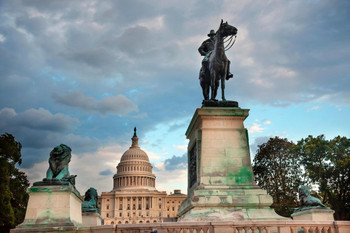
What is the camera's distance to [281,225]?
28.9 ft

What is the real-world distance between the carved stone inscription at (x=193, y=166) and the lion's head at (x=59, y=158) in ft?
15.4

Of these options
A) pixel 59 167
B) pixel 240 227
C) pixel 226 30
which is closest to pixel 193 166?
pixel 240 227

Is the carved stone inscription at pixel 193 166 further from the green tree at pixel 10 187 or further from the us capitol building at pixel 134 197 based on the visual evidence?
the us capitol building at pixel 134 197

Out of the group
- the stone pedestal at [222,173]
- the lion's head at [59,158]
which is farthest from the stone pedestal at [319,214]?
the lion's head at [59,158]

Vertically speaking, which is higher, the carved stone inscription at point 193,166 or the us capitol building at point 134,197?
the us capitol building at point 134,197

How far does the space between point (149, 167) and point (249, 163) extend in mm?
151305

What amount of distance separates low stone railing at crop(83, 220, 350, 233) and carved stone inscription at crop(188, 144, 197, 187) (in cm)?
386

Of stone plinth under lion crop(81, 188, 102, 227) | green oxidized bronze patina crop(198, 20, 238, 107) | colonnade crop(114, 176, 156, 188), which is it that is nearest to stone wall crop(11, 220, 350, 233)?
green oxidized bronze patina crop(198, 20, 238, 107)

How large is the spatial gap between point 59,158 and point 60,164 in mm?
240

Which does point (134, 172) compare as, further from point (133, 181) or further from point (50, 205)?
point (50, 205)

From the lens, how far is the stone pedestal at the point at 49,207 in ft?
36.3

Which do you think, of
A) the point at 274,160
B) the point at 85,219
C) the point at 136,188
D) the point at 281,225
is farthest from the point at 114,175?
the point at 281,225

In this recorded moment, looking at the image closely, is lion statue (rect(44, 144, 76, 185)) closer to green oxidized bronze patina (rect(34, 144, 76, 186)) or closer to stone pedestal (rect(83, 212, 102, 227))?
green oxidized bronze patina (rect(34, 144, 76, 186))

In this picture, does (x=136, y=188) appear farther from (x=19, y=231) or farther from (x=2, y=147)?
(x=19, y=231)
